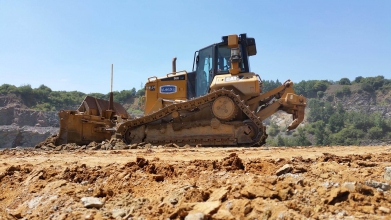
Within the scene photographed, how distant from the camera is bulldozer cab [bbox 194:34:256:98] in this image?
35.2 feet

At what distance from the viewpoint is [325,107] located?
7562cm

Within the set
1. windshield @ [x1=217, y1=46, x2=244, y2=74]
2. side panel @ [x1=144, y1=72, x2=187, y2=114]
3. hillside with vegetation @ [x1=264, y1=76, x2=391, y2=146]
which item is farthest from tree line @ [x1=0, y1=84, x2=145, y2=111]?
windshield @ [x1=217, y1=46, x2=244, y2=74]

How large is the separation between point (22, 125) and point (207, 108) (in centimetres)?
4076

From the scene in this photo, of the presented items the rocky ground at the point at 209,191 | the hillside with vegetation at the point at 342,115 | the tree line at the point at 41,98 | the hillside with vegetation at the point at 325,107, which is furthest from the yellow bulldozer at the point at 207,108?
the tree line at the point at 41,98

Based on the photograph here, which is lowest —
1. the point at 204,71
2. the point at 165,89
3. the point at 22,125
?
the point at 22,125

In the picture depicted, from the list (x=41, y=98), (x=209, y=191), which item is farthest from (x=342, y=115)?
(x=209, y=191)

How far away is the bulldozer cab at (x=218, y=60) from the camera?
10.7 metres

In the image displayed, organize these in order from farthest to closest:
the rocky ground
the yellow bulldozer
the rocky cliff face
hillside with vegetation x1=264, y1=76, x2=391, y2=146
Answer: hillside with vegetation x1=264, y1=76, x2=391, y2=146 < the rocky cliff face < the yellow bulldozer < the rocky ground

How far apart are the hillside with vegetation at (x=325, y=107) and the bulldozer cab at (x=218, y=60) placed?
28298 mm

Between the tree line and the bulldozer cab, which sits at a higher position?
the tree line

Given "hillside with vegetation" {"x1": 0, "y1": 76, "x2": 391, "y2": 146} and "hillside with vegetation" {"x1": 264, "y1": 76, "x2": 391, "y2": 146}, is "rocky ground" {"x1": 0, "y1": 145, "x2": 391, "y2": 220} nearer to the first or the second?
"hillside with vegetation" {"x1": 264, "y1": 76, "x2": 391, "y2": 146}

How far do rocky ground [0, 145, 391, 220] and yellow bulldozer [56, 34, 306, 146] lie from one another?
4.90 metres

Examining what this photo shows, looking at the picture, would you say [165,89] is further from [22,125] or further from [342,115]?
[342,115]

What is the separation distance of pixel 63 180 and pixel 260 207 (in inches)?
106
